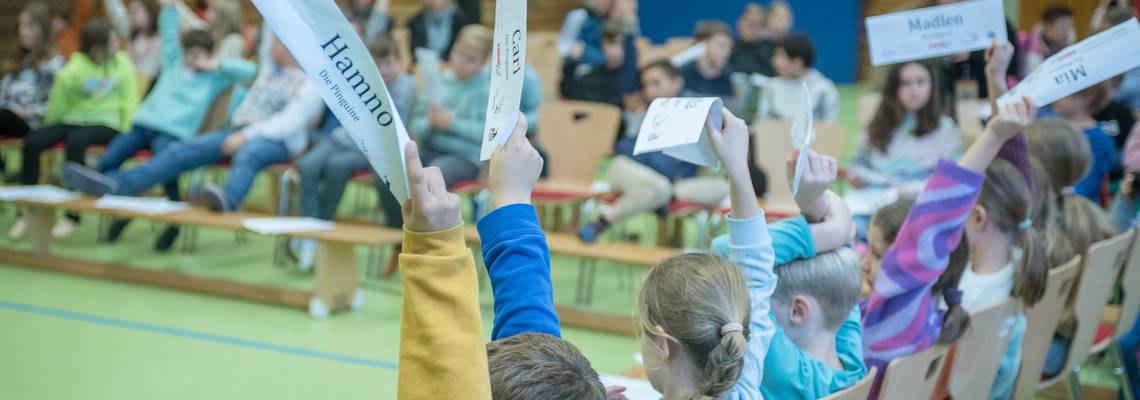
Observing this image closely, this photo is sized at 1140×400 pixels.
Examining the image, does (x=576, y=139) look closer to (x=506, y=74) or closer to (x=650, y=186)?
(x=650, y=186)

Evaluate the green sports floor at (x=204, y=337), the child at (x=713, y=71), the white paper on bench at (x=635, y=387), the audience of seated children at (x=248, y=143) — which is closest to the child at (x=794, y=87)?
the child at (x=713, y=71)

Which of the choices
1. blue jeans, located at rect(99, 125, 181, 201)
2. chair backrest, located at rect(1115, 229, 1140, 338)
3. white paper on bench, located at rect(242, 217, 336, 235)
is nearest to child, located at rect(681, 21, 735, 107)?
white paper on bench, located at rect(242, 217, 336, 235)

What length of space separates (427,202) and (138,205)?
13.8 ft

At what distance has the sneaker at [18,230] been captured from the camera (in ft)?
18.8

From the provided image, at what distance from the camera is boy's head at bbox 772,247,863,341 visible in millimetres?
1962

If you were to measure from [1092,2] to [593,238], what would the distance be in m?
8.55

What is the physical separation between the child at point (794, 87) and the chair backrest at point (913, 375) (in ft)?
12.6

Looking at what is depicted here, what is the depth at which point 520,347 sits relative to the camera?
1358 mm

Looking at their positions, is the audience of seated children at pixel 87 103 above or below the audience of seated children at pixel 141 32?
below

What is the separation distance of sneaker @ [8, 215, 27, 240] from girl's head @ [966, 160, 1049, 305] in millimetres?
4816

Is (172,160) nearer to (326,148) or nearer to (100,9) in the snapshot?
(326,148)

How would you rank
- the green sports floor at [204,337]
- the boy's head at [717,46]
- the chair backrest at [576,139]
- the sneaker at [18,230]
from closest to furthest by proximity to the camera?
the green sports floor at [204,337], the chair backrest at [576,139], the sneaker at [18,230], the boy's head at [717,46]

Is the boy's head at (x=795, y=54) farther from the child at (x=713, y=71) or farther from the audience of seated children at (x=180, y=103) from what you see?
the audience of seated children at (x=180, y=103)

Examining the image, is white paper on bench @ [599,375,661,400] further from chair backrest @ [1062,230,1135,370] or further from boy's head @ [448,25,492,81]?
boy's head @ [448,25,492,81]
